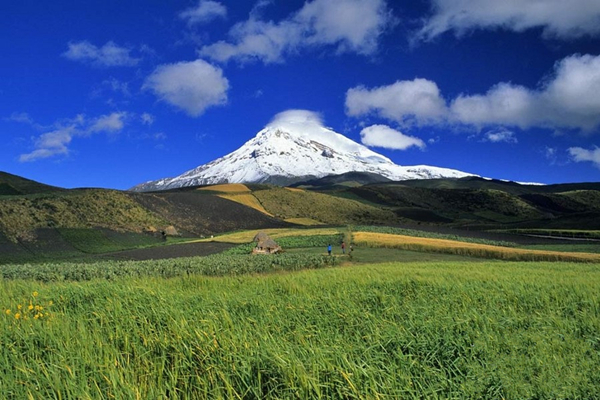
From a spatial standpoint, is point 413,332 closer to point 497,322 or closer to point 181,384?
point 497,322

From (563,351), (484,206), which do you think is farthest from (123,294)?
(484,206)

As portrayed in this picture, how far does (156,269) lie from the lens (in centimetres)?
2648

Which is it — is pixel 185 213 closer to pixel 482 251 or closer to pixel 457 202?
pixel 482 251

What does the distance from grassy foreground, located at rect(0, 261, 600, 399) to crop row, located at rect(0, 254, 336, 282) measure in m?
13.7

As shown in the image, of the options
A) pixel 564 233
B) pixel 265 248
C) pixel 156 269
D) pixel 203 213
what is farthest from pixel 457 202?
pixel 156 269

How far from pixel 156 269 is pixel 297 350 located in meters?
22.8

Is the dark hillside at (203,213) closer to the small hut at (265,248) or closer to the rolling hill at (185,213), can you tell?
the rolling hill at (185,213)

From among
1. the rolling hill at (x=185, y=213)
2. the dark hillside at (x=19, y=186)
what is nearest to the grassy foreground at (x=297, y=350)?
the rolling hill at (x=185, y=213)

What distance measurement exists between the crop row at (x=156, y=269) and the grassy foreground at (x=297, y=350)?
13724 millimetres

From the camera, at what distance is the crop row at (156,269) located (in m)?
24.2

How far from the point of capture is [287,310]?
Result: 32.0ft

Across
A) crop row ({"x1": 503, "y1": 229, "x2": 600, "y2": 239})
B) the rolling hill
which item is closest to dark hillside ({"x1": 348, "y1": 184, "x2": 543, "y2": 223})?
the rolling hill

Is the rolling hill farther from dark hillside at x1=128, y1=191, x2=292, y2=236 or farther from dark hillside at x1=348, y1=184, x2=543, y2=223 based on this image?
dark hillside at x1=348, y1=184, x2=543, y2=223

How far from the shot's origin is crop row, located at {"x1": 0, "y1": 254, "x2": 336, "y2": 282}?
24.2 metres
